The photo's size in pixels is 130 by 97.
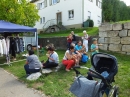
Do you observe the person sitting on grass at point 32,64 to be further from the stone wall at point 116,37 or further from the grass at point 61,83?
the stone wall at point 116,37

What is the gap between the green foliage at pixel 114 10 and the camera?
25772 millimetres

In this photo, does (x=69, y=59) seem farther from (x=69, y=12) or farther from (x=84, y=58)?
(x=69, y=12)

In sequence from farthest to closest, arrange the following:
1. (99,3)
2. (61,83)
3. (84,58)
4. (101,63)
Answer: (99,3) < (84,58) < (61,83) < (101,63)

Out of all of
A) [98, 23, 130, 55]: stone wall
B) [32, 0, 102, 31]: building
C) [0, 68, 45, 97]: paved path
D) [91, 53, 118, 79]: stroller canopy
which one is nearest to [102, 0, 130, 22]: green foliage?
[32, 0, 102, 31]: building

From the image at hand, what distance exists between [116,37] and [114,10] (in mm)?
20208

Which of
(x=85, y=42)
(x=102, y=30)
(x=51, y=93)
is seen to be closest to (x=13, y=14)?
(x=85, y=42)

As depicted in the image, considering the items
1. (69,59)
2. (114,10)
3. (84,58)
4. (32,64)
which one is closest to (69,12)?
(114,10)

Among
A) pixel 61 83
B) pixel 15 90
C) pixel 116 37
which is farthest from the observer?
pixel 116 37

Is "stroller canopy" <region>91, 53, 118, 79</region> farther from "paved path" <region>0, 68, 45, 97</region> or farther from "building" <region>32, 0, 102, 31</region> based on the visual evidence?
"building" <region>32, 0, 102, 31</region>

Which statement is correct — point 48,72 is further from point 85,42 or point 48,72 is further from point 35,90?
point 85,42

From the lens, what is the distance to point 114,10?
2739 centimetres

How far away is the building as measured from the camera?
20.6 metres

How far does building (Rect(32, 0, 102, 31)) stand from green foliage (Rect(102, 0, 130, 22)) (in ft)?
3.79

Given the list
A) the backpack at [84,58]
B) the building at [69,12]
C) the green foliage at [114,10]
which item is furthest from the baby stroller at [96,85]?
the green foliage at [114,10]
